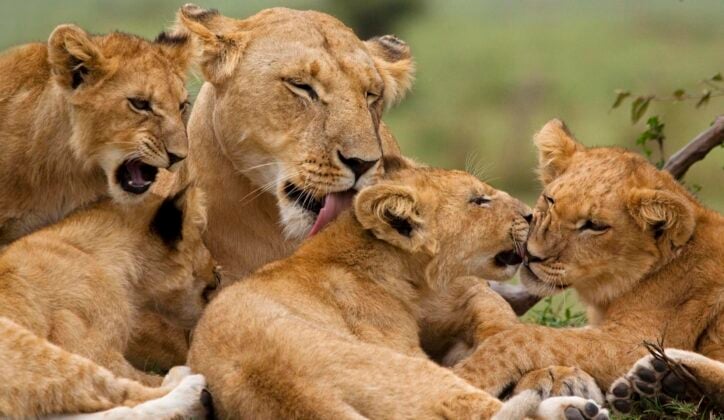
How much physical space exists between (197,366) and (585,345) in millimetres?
1605

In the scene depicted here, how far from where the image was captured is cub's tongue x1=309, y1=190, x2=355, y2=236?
22.7 ft

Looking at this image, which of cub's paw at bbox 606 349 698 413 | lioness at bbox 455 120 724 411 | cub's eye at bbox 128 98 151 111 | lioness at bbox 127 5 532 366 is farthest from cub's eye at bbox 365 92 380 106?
cub's paw at bbox 606 349 698 413

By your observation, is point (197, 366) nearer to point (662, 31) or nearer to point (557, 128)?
point (557, 128)

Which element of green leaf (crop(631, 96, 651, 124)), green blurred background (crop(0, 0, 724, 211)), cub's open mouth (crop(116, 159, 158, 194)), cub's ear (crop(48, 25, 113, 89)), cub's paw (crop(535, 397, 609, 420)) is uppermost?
cub's ear (crop(48, 25, 113, 89))

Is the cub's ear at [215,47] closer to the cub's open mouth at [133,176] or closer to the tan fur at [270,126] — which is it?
the tan fur at [270,126]

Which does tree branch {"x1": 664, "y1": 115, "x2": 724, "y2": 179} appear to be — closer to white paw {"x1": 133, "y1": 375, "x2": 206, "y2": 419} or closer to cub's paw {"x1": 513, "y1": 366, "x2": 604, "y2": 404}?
cub's paw {"x1": 513, "y1": 366, "x2": 604, "y2": 404}

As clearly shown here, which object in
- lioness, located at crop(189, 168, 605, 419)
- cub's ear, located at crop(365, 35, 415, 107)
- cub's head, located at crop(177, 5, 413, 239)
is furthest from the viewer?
cub's ear, located at crop(365, 35, 415, 107)

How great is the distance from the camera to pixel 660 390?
633cm

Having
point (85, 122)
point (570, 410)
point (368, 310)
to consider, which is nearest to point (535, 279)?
point (368, 310)

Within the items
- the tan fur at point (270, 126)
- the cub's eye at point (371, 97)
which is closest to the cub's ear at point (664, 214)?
the tan fur at point (270, 126)

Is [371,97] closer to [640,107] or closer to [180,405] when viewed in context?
[180,405]

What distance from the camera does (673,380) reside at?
6.32 m

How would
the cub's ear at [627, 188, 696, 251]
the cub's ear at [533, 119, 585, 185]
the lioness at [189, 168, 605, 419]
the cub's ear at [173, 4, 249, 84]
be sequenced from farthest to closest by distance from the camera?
the cub's ear at [533, 119, 585, 185] → the cub's ear at [173, 4, 249, 84] → the cub's ear at [627, 188, 696, 251] → the lioness at [189, 168, 605, 419]

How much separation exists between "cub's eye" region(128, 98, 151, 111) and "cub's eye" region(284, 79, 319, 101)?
0.61 metres
